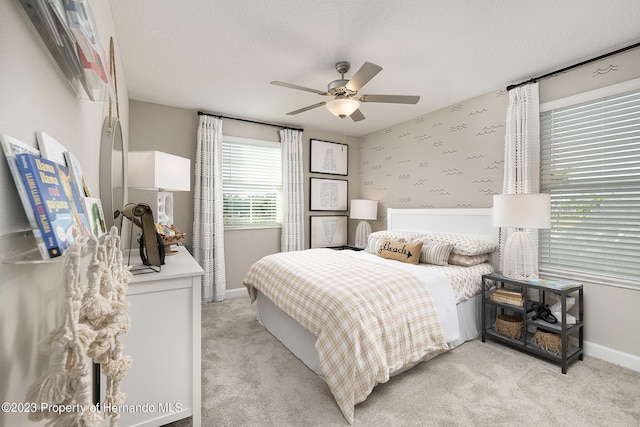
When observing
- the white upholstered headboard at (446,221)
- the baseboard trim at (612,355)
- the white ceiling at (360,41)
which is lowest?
the baseboard trim at (612,355)

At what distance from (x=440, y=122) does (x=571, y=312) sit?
249 centimetres

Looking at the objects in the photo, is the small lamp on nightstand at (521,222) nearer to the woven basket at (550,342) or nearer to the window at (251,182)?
the woven basket at (550,342)

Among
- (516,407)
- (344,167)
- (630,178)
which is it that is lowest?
(516,407)

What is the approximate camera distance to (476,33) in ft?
7.05

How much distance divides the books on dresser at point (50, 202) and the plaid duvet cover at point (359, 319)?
1513 mm

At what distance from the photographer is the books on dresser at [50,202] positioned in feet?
1.85

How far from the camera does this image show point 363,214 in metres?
4.52

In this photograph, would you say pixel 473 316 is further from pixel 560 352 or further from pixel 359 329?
pixel 359 329

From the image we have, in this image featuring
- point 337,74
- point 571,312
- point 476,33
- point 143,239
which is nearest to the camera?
point 143,239

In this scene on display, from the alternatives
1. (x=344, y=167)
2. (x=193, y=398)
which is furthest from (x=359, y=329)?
(x=344, y=167)

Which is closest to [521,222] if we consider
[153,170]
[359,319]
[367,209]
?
[359,319]

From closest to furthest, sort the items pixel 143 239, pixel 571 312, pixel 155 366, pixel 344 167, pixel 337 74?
pixel 155 366 < pixel 143 239 < pixel 571 312 < pixel 337 74 < pixel 344 167

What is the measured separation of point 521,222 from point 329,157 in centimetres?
310

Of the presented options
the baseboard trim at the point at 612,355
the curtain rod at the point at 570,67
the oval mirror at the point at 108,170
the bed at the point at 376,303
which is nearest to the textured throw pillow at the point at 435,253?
the bed at the point at 376,303
